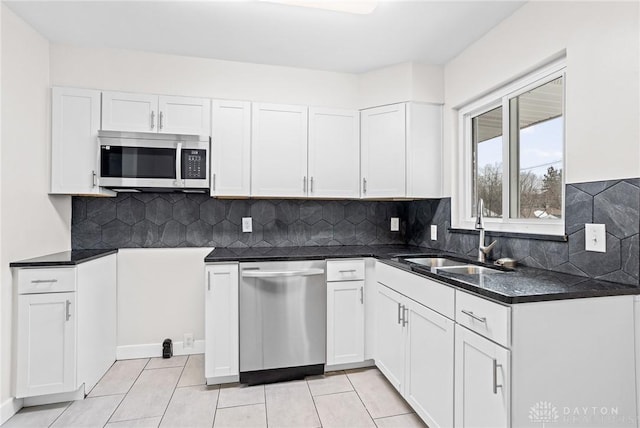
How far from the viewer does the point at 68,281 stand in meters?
2.13

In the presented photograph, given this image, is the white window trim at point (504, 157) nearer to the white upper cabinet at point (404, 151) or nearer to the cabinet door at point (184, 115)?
the white upper cabinet at point (404, 151)

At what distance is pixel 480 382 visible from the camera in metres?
1.44

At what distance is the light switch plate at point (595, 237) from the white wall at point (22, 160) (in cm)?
314

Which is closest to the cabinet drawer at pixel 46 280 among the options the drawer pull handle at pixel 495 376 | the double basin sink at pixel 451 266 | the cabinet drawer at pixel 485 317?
the double basin sink at pixel 451 266

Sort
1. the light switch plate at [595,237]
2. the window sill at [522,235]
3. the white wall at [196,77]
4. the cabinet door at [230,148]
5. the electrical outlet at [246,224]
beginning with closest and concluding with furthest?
1. the light switch plate at [595,237]
2. the window sill at [522,235]
3. the white wall at [196,77]
4. the cabinet door at [230,148]
5. the electrical outlet at [246,224]

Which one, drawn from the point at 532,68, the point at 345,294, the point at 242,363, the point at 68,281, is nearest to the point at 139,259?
the point at 68,281

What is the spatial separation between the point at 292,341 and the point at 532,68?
2.32m

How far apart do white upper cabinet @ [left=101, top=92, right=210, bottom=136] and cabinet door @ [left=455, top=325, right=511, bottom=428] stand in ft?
7.50

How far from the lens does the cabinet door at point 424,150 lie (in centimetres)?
280

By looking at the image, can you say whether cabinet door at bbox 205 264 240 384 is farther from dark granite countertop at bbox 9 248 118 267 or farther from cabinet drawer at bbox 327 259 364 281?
dark granite countertop at bbox 9 248 118 267

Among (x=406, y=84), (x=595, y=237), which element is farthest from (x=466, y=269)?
(x=406, y=84)

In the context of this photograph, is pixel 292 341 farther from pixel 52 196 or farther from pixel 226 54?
pixel 226 54

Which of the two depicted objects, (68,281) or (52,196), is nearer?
(68,281)

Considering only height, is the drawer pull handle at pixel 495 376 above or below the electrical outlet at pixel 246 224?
below
